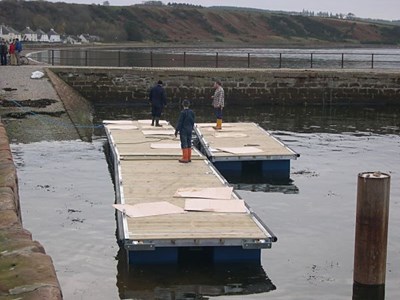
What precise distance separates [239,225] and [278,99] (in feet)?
86.1

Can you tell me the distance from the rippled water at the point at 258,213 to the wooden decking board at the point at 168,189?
555mm

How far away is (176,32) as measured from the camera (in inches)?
6353

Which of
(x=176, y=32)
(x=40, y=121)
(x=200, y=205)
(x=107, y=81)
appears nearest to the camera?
(x=200, y=205)

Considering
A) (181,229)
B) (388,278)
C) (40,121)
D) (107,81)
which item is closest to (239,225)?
(181,229)

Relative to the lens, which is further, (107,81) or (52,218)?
(107,81)

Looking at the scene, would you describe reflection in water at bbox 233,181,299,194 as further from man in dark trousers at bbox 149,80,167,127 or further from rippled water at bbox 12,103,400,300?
man in dark trousers at bbox 149,80,167,127

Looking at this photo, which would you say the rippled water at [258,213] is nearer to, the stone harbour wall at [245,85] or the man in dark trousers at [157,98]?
the man in dark trousers at [157,98]

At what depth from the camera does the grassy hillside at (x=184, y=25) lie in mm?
147875

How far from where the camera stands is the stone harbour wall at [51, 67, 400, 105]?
1492 inches

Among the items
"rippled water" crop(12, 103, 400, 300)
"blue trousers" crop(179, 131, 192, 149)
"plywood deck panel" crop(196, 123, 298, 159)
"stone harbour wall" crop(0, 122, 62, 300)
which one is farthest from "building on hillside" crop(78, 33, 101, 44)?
"stone harbour wall" crop(0, 122, 62, 300)

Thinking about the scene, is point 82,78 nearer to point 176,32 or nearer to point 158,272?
point 158,272

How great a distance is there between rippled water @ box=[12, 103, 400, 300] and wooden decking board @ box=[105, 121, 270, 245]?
1.82ft

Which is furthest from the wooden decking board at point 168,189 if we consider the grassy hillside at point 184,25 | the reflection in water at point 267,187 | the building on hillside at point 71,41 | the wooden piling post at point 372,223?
the grassy hillside at point 184,25

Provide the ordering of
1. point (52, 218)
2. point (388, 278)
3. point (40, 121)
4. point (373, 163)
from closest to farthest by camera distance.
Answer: point (388, 278)
point (52, 218)
point (373, 163)
point (40, 121)
